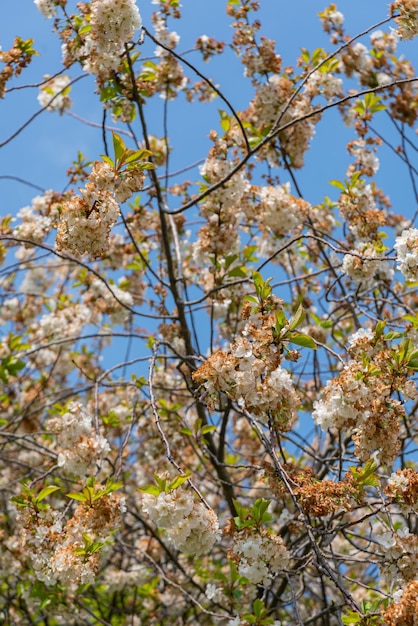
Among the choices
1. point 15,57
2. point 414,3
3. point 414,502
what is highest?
point 15,57

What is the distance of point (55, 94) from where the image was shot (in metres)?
4.96

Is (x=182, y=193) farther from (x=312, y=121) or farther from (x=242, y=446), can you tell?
(x=242, y=446)

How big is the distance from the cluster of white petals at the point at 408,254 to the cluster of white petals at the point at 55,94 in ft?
11.4

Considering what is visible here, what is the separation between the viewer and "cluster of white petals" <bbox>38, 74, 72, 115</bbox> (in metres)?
5.04

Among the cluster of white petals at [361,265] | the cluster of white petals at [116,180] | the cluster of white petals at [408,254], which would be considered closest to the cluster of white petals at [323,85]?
the cluster of white petals at [361,265]

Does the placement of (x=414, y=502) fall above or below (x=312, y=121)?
below

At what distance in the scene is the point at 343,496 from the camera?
2.07m

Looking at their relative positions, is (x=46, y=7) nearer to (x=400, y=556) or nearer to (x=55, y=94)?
(x=55, y=94)

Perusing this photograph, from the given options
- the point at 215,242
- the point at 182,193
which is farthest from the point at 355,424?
the point at 182,193

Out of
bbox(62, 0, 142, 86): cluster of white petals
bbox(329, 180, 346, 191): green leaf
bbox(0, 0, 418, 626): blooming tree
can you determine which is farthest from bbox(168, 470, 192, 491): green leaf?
bbox(329, 180, 346, 191): green leaf

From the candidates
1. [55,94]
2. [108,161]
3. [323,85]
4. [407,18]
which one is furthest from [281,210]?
[55,94]

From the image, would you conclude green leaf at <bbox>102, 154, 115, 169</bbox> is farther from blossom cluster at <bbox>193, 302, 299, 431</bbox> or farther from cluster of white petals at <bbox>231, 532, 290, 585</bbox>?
cluster of white petals at <bbox>231, 532, 290, 585</bbox>

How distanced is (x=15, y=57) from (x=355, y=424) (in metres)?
3.14

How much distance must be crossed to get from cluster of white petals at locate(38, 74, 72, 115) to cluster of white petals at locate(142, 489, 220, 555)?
3.76 metres
